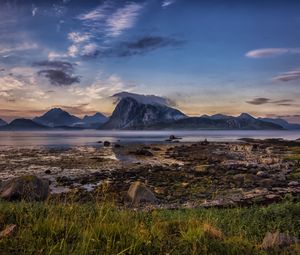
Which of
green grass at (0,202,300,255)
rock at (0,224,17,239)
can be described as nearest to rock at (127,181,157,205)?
green grass at (0,202,300,255)

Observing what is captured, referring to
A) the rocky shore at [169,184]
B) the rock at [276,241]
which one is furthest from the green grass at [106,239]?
the rocky shore at [169,184]

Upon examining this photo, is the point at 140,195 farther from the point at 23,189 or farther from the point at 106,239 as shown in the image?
the point at 106,239

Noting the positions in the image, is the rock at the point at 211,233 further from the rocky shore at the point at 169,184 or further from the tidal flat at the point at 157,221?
the rocky shore at the point at 169,184

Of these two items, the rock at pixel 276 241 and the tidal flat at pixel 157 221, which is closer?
the tidal flat at pixel 157 221

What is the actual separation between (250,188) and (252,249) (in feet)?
54.5

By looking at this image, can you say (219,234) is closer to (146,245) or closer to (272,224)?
(146,245)

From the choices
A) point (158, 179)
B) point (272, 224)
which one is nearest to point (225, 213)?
point (272, 224)

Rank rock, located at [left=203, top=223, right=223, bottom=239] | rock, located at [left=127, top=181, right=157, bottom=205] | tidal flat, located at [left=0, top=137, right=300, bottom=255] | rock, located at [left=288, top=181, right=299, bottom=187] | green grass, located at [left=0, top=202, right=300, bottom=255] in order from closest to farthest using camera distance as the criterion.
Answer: green grass, located at [left=0, top=202, right=300, bottom=255]
tidal flat, located at [left=0, top=137, right=300, bottom=255]
rock, located at [left=203, top=223, right=223, bottom=239]
rock, located at [left=127, top=181, right=157, bottom=205]
rock, located at [left=288, top=181, right=299, bottom=187]

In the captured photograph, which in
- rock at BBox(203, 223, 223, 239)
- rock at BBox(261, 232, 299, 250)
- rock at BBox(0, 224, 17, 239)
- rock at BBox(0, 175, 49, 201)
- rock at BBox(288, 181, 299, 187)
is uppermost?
rock at BBox(0, 224, 17, 239)

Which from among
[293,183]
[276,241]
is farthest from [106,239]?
[293,183]

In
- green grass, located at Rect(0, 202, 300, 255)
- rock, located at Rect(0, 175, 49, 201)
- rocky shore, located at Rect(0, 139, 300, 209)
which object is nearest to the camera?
green grass, located at Rect(0, 202, 300, 255)

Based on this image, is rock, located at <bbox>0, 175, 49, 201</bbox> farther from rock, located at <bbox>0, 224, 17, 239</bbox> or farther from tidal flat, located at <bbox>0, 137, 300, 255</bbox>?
rock, located at <bbox>0, 224, 17, 239</bbox>

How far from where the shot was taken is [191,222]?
7.87 meters

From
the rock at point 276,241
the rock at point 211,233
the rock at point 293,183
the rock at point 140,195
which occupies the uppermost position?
the rock at point 211,233
